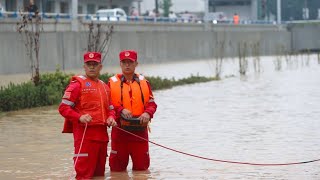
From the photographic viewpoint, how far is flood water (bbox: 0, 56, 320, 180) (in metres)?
12.0

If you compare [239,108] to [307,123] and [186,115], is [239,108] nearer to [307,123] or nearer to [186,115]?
[186,115]

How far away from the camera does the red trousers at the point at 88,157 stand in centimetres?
1071

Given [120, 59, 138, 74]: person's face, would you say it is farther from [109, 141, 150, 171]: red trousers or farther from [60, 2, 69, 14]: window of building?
[60, 2, 69, 14]: window of building

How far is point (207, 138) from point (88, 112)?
17.2ft

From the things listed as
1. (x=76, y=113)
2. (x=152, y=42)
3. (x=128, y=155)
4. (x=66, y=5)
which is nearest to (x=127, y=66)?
(x=76, y=113)

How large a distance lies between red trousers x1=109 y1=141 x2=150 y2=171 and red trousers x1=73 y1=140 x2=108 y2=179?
429 millimetres

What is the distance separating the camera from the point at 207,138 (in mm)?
15664

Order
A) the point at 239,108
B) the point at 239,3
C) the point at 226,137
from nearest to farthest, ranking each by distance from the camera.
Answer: the point at 226,137 → the point at 239,108 → the point at 239,3

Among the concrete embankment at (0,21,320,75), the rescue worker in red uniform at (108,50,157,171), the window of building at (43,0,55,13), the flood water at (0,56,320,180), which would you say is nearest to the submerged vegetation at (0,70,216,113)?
the flood water at (0,56,320,180)

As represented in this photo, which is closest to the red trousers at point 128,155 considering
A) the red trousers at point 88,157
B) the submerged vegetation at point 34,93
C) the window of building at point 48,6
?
the red trousers at point 88,157

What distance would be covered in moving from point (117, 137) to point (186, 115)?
910cm

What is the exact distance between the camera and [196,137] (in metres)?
15.8

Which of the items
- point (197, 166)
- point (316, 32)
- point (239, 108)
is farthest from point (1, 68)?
point (316, 32)

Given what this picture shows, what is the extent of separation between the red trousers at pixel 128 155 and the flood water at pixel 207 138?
11 centimetres
